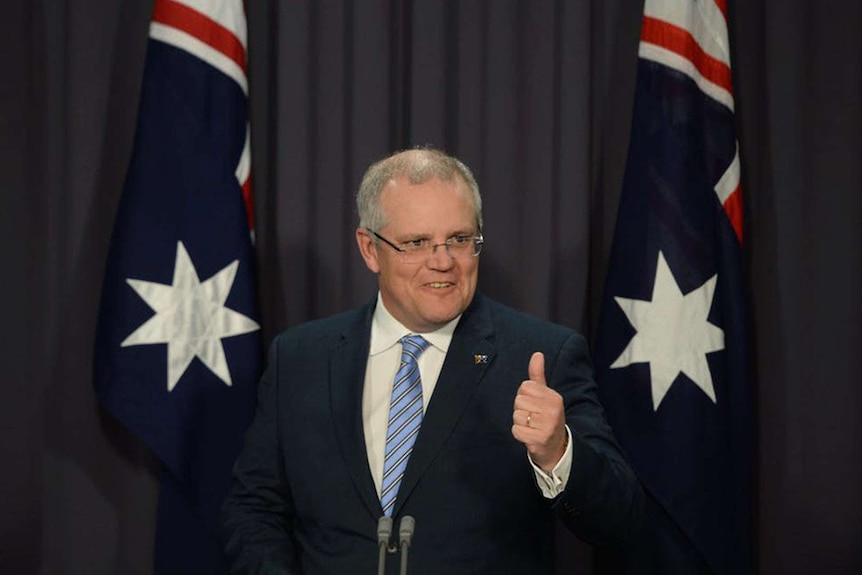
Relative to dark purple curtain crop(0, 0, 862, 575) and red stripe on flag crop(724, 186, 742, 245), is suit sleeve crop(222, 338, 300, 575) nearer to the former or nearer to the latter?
dark purple curtain crop(0, 0, 862, 575)

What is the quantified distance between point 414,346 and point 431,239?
275 mm

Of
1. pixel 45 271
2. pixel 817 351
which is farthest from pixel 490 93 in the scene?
pixel 45 271

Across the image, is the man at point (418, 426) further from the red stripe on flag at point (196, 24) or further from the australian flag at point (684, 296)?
the red stripe on flag at point (196, 24)

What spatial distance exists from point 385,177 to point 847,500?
2.05 meters

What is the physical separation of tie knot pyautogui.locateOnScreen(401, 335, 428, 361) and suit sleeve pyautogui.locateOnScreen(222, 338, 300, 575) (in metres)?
0.35

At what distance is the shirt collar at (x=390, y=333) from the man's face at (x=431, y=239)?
0.06 meters

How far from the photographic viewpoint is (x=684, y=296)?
127 inches

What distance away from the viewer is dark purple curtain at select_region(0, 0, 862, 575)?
354cm

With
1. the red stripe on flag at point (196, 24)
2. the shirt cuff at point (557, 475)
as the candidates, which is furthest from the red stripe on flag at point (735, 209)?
the red stripe on flag at point (196, 24)

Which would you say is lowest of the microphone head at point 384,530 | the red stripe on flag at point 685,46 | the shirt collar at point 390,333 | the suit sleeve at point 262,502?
the suit sleeve at point 262,502

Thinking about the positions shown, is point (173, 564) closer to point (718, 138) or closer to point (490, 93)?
point (490, 93)

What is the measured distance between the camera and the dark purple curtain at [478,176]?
354 cm

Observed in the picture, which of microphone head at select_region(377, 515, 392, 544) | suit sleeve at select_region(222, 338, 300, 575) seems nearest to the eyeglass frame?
suit sleeve at select_region(222, 338, 300, 575)

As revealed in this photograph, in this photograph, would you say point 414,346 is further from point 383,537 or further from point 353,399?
point 383,537
